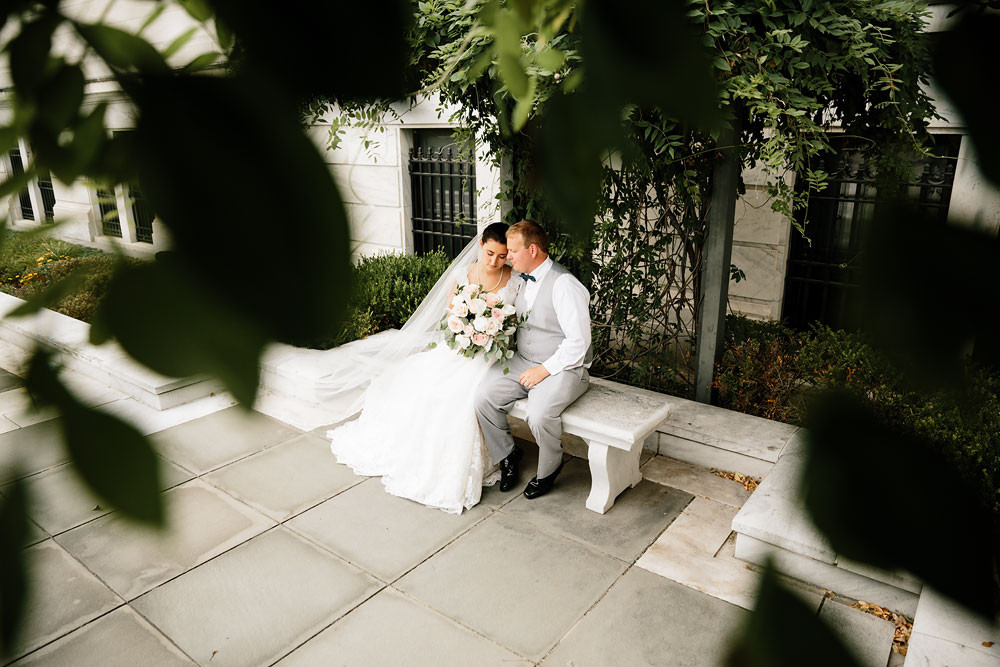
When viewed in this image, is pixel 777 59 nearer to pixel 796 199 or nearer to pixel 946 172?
pixel 796 199

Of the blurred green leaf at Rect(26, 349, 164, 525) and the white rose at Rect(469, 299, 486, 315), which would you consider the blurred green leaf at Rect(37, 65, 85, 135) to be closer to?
the blurred green leaf at Rect(26, 349, 164, 525)

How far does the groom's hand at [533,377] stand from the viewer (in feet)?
13.8

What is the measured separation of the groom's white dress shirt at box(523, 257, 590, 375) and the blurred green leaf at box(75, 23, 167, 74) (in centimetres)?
389

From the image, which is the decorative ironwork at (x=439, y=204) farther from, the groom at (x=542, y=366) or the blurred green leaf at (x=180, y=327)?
the blurred green leaf at (x=180, y=327)

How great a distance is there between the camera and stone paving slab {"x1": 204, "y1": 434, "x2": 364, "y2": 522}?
412 cm

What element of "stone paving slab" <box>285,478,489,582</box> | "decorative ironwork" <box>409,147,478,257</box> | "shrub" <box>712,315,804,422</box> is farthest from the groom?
"decorative ironwork" <box>409,147,478,257</box>

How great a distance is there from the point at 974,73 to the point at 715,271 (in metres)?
4.60

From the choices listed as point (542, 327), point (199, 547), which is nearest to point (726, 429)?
point (542, 327)

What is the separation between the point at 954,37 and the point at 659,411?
3903 millimetres

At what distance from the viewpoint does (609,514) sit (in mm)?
3994

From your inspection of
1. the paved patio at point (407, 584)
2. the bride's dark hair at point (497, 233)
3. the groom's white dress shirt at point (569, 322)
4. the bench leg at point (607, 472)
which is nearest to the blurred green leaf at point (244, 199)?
the paved patio at point (407, 584)

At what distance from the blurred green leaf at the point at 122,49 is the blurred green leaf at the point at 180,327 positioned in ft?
0.27

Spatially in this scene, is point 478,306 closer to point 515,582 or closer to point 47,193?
point 515,582

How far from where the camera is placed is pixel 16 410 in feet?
1.03
